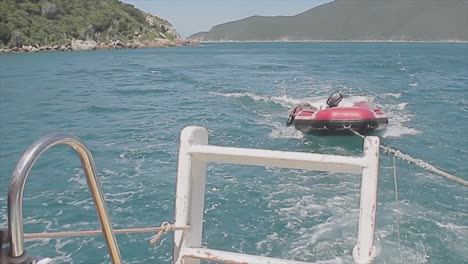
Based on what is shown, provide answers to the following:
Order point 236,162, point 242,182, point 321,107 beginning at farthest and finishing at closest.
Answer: point 321,107 < point 242,182 < point 236,162

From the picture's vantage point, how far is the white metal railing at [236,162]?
6.78ft

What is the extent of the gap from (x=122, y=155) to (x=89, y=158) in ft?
34.6

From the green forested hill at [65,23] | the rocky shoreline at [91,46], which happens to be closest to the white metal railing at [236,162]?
the rocky shoreline at [91,46]

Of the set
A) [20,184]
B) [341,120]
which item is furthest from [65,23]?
[20,184]

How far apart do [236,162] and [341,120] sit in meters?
10.3

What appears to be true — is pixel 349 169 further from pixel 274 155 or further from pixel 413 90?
pixel 413 90

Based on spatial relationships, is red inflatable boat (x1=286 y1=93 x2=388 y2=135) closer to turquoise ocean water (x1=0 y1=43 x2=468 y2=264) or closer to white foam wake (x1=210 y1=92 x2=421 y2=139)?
turquoise ocean water (x1=0 y1=43 x2=468 y2=264)

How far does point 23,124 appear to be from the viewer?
16109mm

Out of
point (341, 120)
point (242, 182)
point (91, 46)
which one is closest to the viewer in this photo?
point (242, 182)

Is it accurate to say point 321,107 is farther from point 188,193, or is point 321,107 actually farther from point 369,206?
point 369,206

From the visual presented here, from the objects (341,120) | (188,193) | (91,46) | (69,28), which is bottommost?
(341,120)

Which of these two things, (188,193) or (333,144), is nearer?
(188,193)

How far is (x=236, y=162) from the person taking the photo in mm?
2322

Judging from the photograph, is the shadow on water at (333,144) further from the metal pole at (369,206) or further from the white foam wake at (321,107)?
the metal pole at (369,206)
